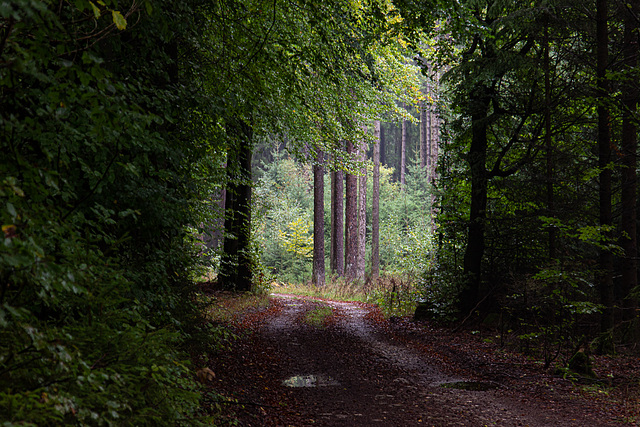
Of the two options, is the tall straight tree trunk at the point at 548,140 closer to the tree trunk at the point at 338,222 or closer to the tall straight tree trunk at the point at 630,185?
the tall straight tree trunk at the point at 630,185

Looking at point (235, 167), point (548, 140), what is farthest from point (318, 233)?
point (235, 167)

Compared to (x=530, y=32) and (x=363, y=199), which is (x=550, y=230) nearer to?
(x=530, y=32)

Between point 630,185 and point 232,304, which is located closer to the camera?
point 630,185

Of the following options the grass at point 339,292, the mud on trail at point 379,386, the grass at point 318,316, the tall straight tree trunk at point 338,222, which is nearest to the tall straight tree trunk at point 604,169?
the mud on trail at point 379,386

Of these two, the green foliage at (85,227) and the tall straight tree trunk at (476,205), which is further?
the tall straight tree trunk at (476,205)

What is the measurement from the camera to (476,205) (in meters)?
11.3

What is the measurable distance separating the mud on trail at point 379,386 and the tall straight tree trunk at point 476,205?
1.98 meters

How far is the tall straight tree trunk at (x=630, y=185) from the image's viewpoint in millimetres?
8234

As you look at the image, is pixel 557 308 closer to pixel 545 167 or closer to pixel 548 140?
pixel 545 167

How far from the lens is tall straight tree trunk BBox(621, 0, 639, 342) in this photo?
8.23m

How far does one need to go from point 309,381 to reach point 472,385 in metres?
2.42

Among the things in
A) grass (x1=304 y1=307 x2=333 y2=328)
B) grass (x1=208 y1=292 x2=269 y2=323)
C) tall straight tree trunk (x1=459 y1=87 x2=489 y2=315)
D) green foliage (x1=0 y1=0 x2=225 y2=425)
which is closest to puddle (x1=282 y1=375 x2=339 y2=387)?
green foliage (x1=0 y1=0 x2=225 y2=425)

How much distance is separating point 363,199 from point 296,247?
9155 millimetres

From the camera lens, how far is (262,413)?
5062 millimetres
